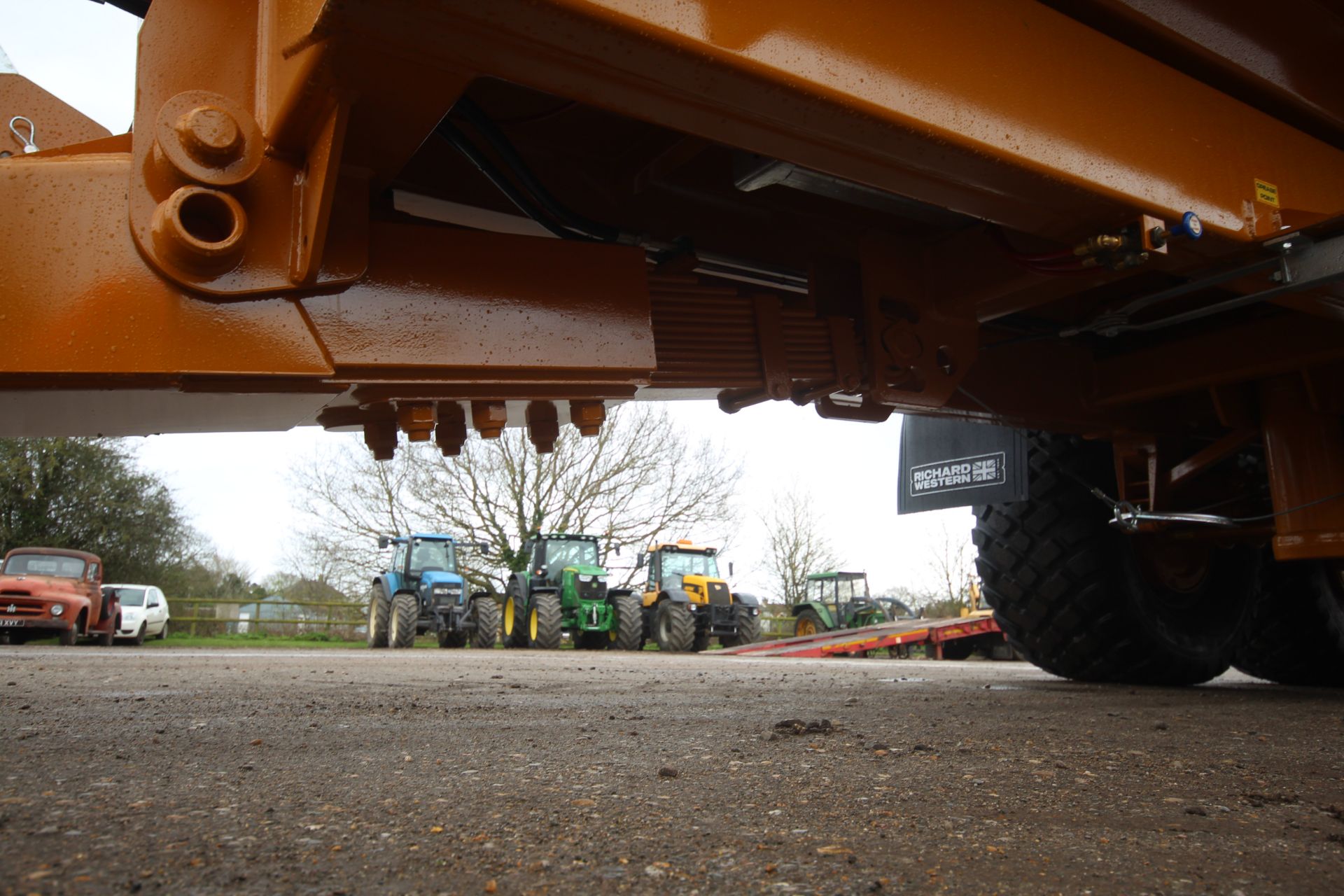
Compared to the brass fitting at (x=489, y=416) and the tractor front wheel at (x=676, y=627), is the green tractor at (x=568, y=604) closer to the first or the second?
the tractor front wheel at (x=676, y=627)

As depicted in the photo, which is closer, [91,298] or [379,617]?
[91,298]

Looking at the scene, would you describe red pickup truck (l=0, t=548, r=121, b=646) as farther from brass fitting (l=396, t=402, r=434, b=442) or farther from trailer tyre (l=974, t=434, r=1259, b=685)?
brass fitting (l=396, t=402, r=434, b=442)

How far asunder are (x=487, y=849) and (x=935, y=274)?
6.77 ft

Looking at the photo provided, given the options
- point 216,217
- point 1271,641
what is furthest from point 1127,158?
point 1271,641

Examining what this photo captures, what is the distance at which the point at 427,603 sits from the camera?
1595cm

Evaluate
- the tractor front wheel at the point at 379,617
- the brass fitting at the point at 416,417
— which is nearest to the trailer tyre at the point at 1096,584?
the brass fitting at the point at 416,417

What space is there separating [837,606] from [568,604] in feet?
23.4

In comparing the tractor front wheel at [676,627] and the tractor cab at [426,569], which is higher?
the tractor cab at [426,569]

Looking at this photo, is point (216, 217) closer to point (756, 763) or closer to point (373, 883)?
point (373, 883)

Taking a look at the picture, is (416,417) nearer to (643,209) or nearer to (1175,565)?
(643,209)

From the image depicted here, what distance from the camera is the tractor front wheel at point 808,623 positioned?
20.8 m

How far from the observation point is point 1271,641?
4812mm

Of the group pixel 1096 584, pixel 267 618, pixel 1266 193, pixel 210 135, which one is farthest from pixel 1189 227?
pixel 267 618

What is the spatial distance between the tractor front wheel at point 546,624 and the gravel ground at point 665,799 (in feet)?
39.1
